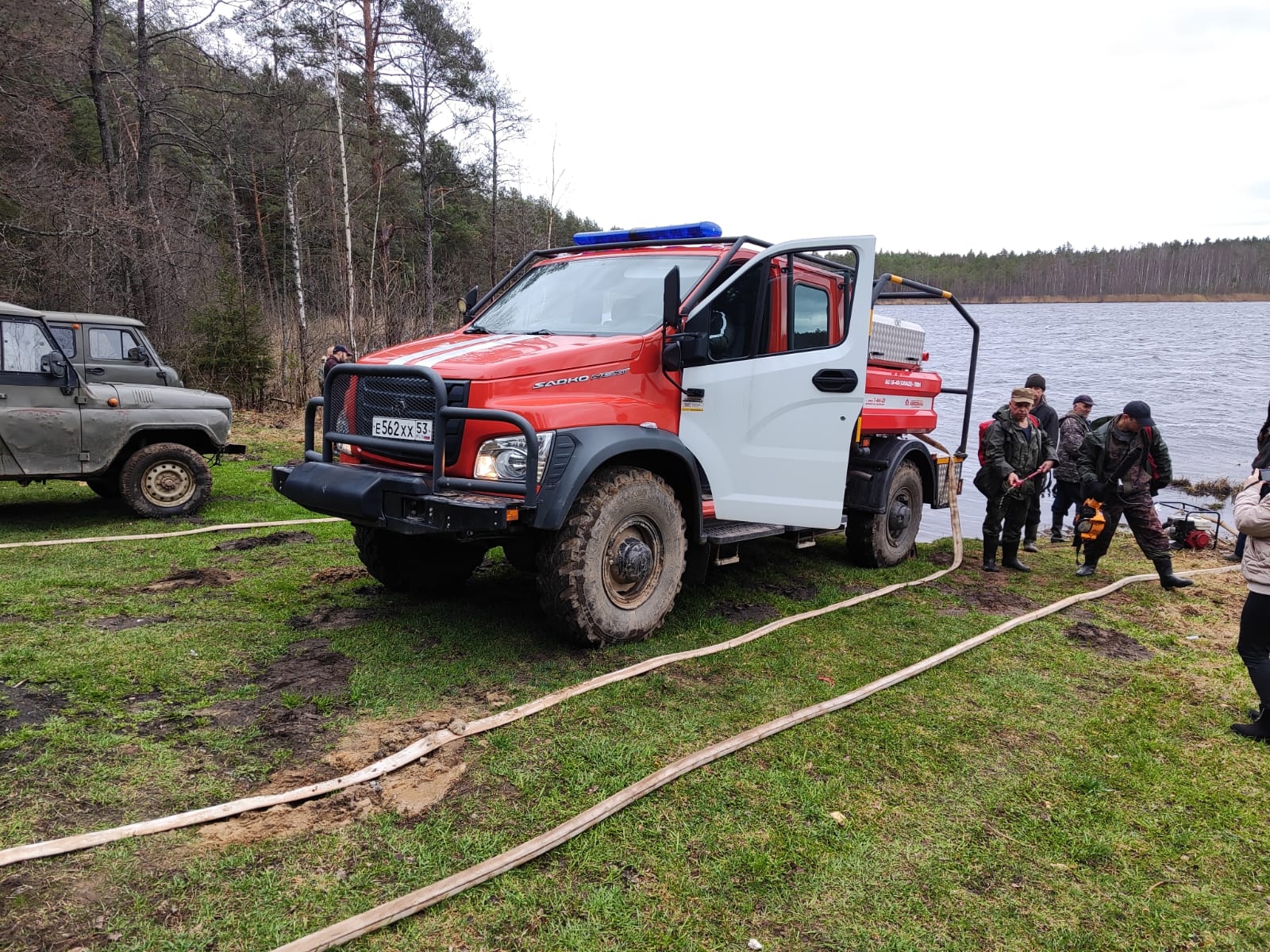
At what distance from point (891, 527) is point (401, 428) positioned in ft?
15.6

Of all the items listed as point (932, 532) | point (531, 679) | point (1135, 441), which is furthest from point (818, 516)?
point (932, 532)

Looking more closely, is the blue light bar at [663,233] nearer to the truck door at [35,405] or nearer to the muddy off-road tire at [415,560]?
the muddy off-road tire at [415,560]

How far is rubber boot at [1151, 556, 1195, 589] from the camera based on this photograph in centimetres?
721

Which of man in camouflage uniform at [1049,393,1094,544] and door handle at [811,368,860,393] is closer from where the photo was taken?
door handle at [811,368,860,393]

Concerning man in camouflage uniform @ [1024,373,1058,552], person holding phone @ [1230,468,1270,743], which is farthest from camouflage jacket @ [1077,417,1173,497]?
person holding phone @ [1230,468,1270,743]

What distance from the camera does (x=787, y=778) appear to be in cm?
340

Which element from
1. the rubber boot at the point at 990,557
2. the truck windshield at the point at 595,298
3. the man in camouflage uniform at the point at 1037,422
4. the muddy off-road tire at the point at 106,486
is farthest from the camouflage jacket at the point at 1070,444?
the muddy off-road tire at the point at 106,486

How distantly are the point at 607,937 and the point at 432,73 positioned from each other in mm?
20956

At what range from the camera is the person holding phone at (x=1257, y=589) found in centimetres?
383

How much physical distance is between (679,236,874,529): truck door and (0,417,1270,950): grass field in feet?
2.99

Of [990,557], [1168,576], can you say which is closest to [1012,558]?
[990,557]

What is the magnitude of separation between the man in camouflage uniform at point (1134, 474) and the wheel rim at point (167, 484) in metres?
8.88

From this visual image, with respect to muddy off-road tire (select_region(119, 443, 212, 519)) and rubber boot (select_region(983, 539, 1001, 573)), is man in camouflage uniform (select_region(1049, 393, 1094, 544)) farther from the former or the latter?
muddy off-road tire (select_region(119, 443, 212, 519))

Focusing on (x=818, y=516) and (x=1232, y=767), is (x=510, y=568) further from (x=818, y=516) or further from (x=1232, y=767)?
(x=1232, y=767)
